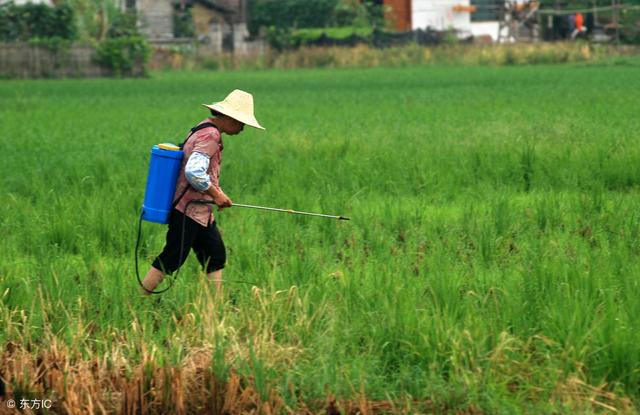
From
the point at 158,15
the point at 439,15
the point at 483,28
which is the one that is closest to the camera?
the point at 439,15

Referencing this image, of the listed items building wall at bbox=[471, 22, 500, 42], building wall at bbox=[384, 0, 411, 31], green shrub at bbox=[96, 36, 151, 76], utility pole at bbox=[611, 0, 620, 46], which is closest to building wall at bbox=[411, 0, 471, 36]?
building wall at bbox=[471, 22, 500, 42]

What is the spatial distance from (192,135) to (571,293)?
213 cm

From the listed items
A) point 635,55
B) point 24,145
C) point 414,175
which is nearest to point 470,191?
point 414,175

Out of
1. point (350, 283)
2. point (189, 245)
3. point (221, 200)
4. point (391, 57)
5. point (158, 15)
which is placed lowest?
point (350, 283)

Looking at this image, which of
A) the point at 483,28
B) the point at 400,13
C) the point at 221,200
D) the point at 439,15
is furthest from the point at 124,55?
the point at 221,200

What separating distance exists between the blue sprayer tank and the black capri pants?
0.13m

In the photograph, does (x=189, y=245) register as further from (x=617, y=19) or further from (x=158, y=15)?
(x=158, y=15)

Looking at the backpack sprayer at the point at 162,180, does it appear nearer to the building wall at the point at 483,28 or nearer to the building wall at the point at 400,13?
the building wall at the point at 400,13

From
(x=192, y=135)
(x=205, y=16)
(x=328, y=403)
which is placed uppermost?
(x=205, y=16)

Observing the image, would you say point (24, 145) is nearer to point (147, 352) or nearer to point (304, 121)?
point (304, 121)

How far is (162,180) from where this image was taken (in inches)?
234

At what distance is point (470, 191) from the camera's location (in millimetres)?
10000

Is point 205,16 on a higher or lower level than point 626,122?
higher

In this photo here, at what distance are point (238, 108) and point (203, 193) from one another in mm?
498
